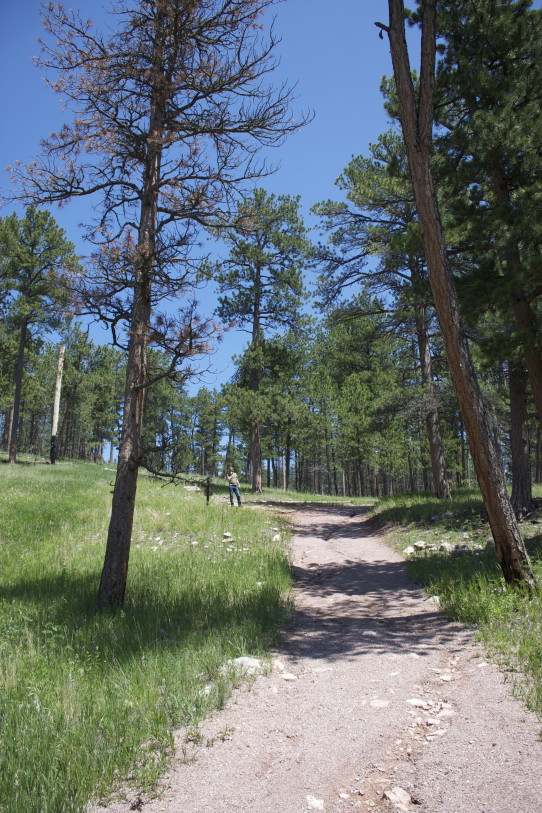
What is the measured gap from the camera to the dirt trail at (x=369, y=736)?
8.55ft

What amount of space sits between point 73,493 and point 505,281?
12.8 metres

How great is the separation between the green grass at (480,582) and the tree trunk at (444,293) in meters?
0.69

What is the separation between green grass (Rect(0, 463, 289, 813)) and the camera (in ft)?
9.64

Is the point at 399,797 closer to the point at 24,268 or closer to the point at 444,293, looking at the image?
the point at 444,293

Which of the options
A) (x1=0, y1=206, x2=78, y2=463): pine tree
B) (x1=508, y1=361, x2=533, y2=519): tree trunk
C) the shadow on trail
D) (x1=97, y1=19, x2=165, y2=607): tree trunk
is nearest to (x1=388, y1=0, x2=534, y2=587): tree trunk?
the shadow on trail

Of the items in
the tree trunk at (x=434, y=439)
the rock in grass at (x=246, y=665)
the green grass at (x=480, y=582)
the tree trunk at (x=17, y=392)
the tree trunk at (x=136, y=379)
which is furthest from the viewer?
the tree trunk at (x=17, y=392)

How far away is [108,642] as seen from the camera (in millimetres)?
5062

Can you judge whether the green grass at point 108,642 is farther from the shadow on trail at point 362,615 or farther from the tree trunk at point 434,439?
the tree trunk at point 434,439

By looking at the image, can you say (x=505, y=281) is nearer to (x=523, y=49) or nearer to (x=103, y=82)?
(x=523, y=49)

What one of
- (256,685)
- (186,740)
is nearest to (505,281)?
(256,685)

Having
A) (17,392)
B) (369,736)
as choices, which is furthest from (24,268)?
(369,736)

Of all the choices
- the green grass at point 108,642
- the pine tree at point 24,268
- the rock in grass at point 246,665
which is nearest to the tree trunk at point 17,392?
the pine tree at point 24,268

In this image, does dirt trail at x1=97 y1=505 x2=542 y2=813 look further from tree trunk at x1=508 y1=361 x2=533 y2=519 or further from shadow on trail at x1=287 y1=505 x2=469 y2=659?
tree trunk at x1=508 y1=361 x2=533 y2=519

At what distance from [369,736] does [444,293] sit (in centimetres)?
546
